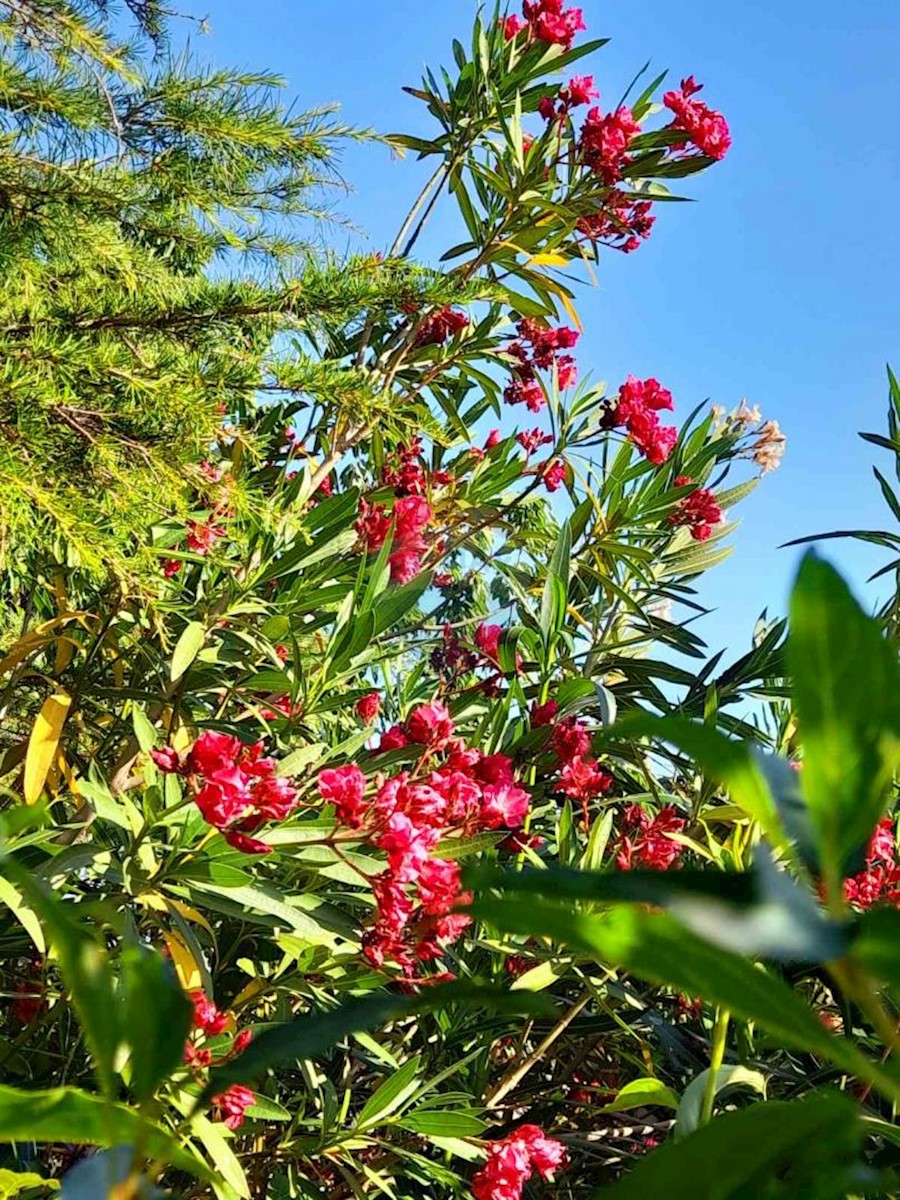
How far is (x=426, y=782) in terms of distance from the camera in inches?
59.9

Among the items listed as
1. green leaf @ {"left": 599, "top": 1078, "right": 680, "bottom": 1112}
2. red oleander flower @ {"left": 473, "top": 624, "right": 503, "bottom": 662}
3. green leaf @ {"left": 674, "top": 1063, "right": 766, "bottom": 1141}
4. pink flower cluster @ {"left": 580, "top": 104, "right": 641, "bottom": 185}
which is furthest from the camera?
pink flower cluster @ {"left": 580, "top": 104, "right": 641, "bottom": 185}

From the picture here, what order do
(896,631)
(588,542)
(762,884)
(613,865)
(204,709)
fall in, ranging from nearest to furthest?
(762,884) < (613,865) < (896,631) < (204,709) < (588,542)

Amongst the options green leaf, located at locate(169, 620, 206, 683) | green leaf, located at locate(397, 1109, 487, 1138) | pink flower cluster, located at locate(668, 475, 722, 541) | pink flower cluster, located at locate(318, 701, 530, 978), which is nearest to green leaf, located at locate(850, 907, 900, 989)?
pink flower cluster, located at locate(318, 701, 530, 978)

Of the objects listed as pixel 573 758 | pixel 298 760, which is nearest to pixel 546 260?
pixel 573 758

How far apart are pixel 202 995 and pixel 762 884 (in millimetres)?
1276

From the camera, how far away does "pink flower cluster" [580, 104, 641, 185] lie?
2518mm

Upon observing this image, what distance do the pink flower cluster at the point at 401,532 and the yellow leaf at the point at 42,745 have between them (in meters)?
0.81

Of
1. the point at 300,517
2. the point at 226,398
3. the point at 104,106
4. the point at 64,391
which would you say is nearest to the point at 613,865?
the point at 300,517

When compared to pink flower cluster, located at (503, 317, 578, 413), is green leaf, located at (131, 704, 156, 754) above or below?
below

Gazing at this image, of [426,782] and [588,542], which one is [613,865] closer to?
[426,782]

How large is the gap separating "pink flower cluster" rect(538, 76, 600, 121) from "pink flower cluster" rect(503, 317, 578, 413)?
1.57ft

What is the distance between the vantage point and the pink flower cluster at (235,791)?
4.18 ft

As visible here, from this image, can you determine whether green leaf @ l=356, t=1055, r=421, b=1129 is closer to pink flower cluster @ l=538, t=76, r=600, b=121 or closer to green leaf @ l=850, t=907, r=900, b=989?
green leaf @ l=850, t=907, r=900, b=989

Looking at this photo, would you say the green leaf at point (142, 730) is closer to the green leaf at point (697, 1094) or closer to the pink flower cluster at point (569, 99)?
the green leaf at point (697, 1094)
